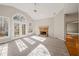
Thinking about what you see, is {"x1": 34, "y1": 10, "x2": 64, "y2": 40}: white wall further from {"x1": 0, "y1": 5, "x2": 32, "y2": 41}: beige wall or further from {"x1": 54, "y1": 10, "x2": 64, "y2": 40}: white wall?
{"x1": 0, "y1": 5, "x2": 32, "y2": 41}: beige wall

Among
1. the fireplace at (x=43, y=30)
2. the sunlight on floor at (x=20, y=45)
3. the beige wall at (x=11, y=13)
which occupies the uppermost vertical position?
the beige wall at (x=11, y=13)

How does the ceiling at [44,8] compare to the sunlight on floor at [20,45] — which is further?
the sunlight on floor at [20,45]

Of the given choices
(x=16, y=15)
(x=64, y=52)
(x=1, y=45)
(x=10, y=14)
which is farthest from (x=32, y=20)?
(x=64, y=52)

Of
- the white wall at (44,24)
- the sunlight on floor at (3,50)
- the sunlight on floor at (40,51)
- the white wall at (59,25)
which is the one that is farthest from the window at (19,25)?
the white wall at (59,25)

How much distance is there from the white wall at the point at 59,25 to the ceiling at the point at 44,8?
122mm

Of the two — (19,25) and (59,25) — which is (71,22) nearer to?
(59,25)

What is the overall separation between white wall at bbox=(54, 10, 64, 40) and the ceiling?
122mm

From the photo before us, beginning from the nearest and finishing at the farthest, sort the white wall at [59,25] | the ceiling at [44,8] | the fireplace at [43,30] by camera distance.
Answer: the ceiling at [44,8]
the white wall at [59,25]
the fireplace at [43,30]

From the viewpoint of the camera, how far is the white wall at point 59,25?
230 centimetres

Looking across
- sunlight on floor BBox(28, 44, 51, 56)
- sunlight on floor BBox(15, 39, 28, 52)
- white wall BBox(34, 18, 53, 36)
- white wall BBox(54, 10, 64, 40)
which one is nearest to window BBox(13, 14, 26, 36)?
sunlight on floor BBox(15, 39, 28, 52)

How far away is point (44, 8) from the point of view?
2268 millimetres

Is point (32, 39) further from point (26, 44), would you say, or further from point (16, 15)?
point (16, 15)

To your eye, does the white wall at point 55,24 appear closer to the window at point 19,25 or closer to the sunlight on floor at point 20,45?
the window at point 19,25

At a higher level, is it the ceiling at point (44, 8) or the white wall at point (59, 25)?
the ceiling at point (44, 8)
